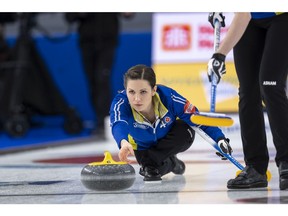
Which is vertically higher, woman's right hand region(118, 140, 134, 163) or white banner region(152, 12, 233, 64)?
white banner region(152, 12, 233, 64)

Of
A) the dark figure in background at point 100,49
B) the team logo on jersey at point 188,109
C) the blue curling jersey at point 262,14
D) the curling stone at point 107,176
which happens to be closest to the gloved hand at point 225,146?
the team logo on jersey at point 188,109

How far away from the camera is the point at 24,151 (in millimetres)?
6293

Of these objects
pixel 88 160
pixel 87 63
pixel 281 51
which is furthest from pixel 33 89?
pixel 281 51

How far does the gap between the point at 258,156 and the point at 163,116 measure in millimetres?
531

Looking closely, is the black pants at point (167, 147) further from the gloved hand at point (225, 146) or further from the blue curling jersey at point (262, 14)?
the blue curling jersey at point (262, 14)

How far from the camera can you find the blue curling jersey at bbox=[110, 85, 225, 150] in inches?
143

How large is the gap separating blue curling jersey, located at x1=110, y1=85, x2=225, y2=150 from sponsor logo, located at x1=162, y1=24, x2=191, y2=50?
11.6 feet

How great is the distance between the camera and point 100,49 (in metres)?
7.38

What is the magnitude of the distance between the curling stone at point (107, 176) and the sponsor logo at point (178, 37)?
409cm

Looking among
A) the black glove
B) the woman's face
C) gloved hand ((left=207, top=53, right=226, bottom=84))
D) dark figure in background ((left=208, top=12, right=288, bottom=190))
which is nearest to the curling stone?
the woman's face

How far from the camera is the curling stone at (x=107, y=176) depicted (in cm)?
324

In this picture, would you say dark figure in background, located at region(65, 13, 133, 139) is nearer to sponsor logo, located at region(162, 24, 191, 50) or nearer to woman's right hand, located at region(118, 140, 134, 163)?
sponsor logo, located at region(162, 24, 191, 50)

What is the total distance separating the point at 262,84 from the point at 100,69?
4181mm

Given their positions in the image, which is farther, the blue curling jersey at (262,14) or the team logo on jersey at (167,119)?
the team logo on jersey at (167,119)
